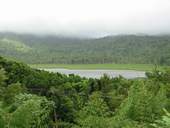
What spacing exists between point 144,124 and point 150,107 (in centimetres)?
94

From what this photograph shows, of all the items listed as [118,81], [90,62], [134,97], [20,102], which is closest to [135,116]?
[134,97]

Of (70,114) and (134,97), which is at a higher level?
(134,97)

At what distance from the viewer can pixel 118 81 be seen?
5156 centimetres

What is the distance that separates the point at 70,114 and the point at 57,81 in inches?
604

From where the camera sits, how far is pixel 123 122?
8.98 m

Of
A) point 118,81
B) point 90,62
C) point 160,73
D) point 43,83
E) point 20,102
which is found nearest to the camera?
point 20,102

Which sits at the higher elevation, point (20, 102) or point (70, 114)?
point (20, 102)

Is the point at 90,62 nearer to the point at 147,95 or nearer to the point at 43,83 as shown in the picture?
the point at 43,83

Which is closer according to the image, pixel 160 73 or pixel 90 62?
pixel 160 73

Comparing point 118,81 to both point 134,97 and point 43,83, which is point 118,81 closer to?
point 43,83

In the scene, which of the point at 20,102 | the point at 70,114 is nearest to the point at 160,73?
the point at 70,114

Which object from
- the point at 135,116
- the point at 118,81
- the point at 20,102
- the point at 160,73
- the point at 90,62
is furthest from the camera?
the point at 90,62

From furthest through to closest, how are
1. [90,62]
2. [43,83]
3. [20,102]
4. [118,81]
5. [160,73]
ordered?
1. [90,62]
2. [118,81]
3. [43,83]
4. [160,73]
5. [20,102]

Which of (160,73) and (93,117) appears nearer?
(93,117)
